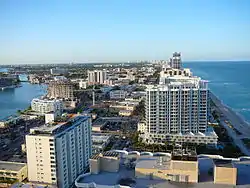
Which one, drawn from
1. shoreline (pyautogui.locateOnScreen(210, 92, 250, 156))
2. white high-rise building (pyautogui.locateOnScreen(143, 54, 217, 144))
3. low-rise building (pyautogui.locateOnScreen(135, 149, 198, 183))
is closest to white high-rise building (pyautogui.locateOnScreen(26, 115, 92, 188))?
low-rise building (pyautogui.locateOnScreen(135, 149, 198, 183))

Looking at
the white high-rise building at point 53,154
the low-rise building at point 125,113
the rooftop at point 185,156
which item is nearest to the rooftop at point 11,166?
the white high-rise building at point 53,154

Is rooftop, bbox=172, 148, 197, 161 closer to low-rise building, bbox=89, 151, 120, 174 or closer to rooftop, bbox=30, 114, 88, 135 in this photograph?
low-rise building, bbox=89, 151, 120, 174

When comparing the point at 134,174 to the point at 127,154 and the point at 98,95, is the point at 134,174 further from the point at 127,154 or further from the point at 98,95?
the point at 98,95

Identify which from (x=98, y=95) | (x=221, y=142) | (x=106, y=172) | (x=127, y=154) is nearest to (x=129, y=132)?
(x=221, y=142)

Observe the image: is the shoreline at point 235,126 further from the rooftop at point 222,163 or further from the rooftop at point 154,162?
the rooftop at point 154,162

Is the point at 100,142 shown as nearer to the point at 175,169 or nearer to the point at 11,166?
the point at 11,166

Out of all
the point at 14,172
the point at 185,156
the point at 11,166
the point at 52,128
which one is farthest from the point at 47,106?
the point at 185,156
